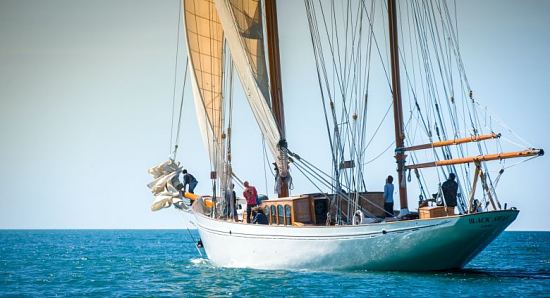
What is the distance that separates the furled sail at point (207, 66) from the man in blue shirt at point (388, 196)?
33.4 ft

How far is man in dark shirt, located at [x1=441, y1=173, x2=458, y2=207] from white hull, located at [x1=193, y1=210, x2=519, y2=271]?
171 centimetres

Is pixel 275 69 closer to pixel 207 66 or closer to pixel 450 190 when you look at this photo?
pixel 207 66

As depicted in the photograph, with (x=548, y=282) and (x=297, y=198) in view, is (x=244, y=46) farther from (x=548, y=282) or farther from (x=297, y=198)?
(x=548, y=282)

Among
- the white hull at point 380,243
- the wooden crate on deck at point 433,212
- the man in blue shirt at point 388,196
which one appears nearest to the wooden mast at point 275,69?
the white hull at point 380,243

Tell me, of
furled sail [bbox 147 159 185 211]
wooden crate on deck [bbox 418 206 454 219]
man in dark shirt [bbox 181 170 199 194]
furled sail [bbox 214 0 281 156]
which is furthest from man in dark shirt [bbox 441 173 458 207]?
man in dark shirt [bbox 181 170 199 194]

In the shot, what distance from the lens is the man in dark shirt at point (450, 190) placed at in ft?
102

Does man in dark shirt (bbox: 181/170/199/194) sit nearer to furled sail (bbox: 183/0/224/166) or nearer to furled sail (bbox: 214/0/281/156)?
furled sail (bbox: 183/0/224/166)

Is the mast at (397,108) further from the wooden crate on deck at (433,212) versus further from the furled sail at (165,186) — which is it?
the furled sail at (165,186)

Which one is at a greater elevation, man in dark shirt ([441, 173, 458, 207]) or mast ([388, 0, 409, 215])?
mast ([388, 0, 409, 215])

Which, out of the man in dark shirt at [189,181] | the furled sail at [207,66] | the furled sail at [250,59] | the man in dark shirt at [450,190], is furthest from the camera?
the man in dark shirt at [189,181]

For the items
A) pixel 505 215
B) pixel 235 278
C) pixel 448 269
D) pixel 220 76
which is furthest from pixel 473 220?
pixel 220 76

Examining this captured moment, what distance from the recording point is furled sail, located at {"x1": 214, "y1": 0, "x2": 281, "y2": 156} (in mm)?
36000

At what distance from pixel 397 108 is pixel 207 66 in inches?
393

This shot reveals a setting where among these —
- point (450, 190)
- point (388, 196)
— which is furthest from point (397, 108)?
point (450, 190)
